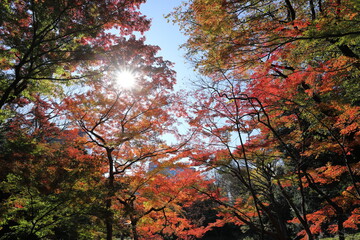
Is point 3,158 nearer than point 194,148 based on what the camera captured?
Yes

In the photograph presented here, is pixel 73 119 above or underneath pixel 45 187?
above

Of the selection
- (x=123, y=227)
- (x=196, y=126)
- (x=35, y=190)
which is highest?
(x=196, y=126)

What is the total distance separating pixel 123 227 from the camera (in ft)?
23.5

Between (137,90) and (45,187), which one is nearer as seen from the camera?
(45,187)

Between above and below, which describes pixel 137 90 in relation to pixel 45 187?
above

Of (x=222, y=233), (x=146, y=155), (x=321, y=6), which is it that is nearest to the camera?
(x=321, y=6)

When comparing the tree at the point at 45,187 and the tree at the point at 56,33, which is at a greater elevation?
the tree at the point at 56,33

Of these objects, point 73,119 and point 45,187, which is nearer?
point 45,187

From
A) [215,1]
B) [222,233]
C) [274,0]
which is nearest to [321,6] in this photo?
[274,0]

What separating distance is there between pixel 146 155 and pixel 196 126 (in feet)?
8.33

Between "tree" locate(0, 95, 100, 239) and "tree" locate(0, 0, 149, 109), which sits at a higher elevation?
"tree" locate(0, 0, 149, 109)

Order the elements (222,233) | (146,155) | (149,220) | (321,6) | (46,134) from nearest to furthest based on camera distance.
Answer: (321,6) → (146,155) → (149,220) → (46,134) → (222,233)

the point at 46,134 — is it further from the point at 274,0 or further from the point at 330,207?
the point at 330,207

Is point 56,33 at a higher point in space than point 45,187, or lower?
higher
